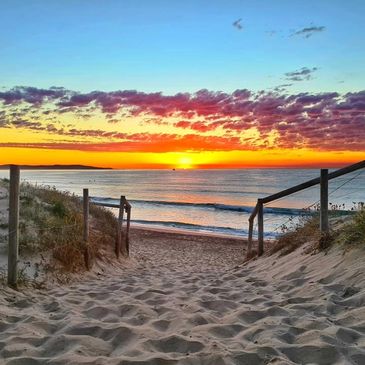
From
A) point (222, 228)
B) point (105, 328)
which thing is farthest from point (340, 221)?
point (222, 228)

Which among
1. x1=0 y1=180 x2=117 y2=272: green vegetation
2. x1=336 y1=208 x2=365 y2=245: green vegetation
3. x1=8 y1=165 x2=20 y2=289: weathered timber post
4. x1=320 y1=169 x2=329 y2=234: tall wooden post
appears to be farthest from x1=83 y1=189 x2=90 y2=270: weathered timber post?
x1=336 y1=208 x2=365 y2=245: green vegetation

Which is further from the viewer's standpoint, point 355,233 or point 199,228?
point 199,228

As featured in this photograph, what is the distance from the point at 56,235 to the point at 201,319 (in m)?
5.03

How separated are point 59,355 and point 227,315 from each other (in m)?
1.96

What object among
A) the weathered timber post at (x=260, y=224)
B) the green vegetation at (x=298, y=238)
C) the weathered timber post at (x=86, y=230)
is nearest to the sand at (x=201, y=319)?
the green vegetation at (x=298, y=238)

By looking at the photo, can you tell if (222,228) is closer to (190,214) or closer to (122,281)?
(190,214)

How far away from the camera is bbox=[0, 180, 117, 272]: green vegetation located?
7.85m

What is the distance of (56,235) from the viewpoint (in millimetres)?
8648

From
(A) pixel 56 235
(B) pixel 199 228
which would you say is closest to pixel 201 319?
(A) pixel 56 235

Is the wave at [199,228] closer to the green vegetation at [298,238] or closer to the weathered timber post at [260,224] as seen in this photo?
the weathered timber post at [260,224]

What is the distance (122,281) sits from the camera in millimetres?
7598

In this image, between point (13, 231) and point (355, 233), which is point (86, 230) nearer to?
point (13, 231)

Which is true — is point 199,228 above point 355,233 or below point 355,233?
below

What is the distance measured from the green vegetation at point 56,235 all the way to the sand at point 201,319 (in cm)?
100
